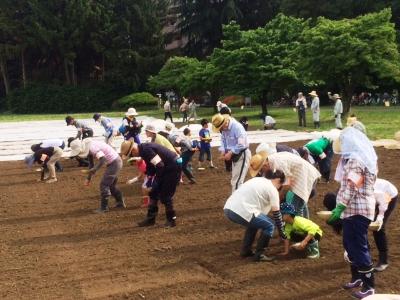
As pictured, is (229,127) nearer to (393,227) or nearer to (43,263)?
(393,227)

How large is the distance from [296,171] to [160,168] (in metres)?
2.37

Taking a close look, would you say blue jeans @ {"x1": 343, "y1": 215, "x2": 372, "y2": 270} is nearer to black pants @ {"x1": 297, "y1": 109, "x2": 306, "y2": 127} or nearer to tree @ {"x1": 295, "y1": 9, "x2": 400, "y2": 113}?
black pants @ {"x1": 297, "y1": 109, "x2": 306, "y2": 127}

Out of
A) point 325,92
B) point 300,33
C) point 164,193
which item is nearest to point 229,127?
point 164,193

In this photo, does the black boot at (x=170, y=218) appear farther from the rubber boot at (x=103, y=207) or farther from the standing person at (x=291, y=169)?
the standing person at (x=291, y=169)

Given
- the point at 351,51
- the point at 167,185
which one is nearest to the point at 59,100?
the point at 351,51

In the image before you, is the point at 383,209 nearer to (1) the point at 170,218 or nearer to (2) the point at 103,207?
(1) the point at 170,218

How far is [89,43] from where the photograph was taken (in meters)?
56.9

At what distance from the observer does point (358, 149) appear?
17.1ft

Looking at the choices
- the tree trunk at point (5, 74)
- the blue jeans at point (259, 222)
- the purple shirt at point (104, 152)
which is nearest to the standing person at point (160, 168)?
the purple shirt at point (104, 152)

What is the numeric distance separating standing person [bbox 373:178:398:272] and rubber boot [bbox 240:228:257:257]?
Result: 1.54m

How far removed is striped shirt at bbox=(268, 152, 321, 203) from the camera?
6.86m

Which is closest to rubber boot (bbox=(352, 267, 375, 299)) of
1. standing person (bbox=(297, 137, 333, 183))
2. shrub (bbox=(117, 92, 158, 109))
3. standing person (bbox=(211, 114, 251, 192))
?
standing person (bbox=(211, 114, 251, 192))

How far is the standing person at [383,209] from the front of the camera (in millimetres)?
5820

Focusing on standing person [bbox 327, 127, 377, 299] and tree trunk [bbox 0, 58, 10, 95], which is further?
tree trunk [bbox 0, 58, 10, 95]
